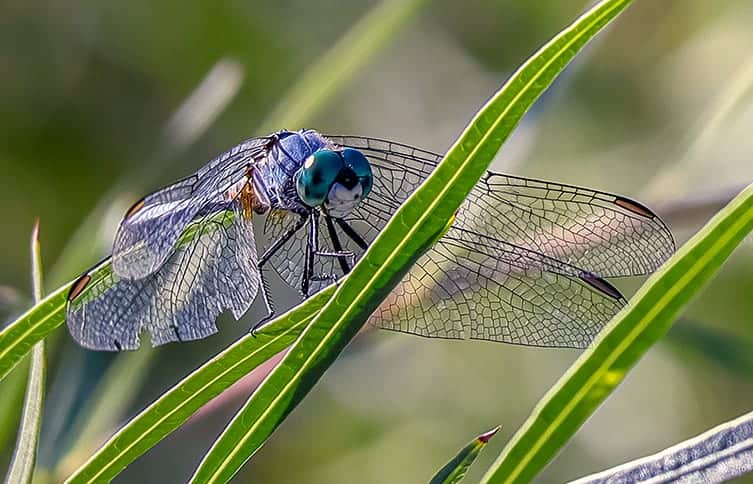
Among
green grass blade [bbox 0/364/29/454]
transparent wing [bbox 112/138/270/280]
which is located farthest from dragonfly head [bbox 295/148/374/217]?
green grass blade [bbox 0/364/29/454]

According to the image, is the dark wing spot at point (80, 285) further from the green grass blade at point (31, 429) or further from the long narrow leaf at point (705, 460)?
the long narrow leaf at point (705, 460)

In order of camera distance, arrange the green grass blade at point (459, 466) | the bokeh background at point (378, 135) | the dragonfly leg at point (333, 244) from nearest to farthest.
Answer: the green grass blade at point (459, 466), the dragonfly leg at point (333, 244), the bokeh background at point (378, 135)

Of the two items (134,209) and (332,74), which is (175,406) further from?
(332,74)

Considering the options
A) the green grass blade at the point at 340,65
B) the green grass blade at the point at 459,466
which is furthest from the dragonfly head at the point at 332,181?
the green grass blade at the point at 459,466

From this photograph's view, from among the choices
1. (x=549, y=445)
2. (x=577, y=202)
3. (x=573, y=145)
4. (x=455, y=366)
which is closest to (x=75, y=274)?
(x=577, y=202)

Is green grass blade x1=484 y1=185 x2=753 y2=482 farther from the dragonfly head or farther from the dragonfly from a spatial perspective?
the dragonfly head

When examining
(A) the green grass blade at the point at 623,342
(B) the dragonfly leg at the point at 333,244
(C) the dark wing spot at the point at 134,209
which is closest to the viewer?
(A) the green grass blade at the point at 623,342
